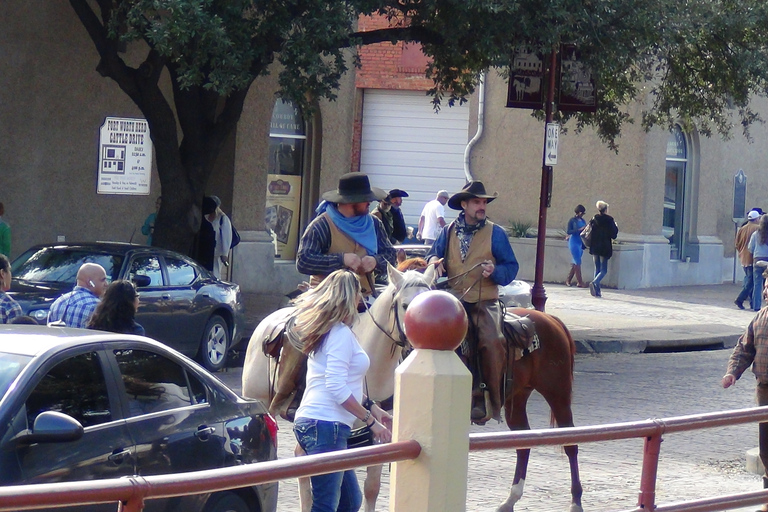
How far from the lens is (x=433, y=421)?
3.44m

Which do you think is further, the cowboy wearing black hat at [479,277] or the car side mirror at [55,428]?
the cowboy wearing black hat at [479,277]

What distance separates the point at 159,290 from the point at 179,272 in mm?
607

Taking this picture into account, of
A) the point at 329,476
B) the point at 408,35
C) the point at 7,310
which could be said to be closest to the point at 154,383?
the point at 329,476

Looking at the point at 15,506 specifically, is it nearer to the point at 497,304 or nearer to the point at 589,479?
the point at 497,304

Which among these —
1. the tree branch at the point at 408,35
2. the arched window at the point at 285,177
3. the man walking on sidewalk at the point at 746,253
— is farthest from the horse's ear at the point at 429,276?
the man walking on sidewalk at the point at 746,253

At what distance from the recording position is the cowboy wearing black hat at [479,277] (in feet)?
26.3

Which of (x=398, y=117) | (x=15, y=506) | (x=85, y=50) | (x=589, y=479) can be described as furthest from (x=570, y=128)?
(x=15, y=506)

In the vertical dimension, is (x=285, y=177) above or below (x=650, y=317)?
above

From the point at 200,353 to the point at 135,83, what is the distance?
4.51m

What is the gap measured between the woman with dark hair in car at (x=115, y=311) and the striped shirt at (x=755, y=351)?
451 cm

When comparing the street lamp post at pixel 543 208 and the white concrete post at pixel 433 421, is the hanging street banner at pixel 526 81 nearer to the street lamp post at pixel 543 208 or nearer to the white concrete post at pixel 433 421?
the street lamp post at pixel 543 208

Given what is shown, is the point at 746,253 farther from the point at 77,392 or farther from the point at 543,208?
the point at 77,392

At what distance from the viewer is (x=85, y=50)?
18797mm

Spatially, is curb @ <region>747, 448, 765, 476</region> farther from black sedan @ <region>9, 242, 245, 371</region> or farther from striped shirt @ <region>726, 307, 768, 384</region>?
black sedan @ <region>9, 242, 245, 371</region>
